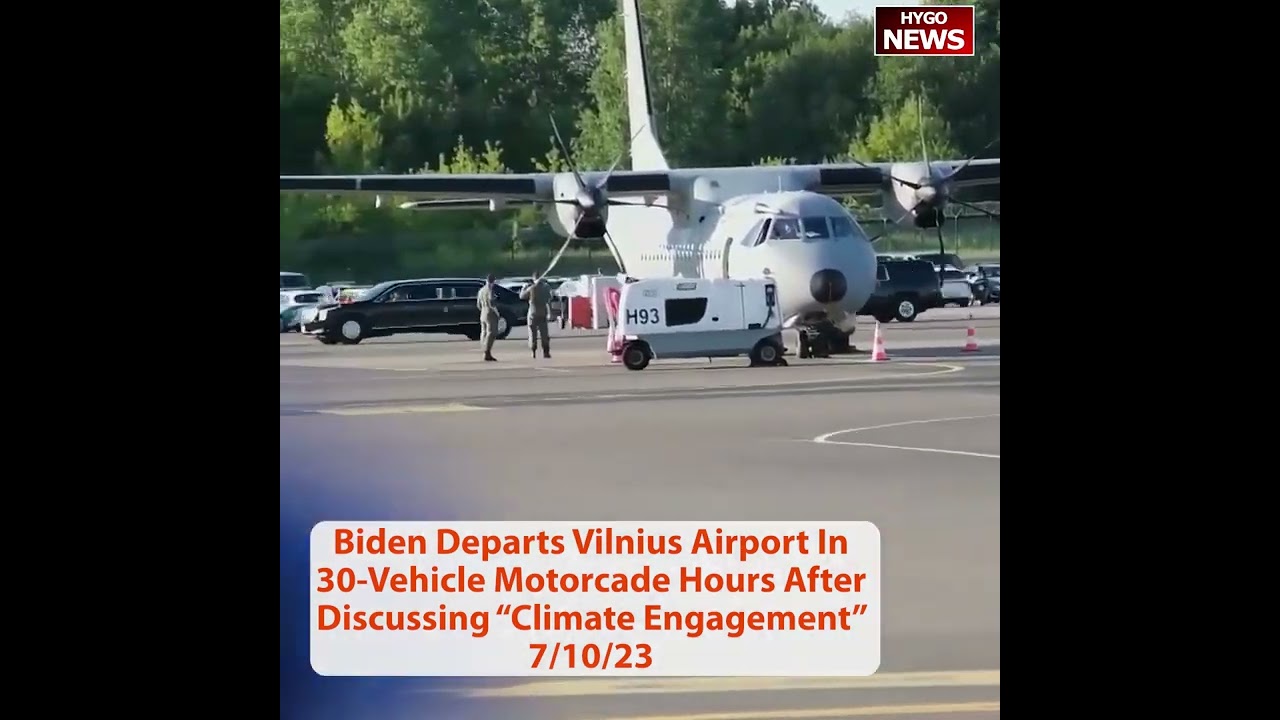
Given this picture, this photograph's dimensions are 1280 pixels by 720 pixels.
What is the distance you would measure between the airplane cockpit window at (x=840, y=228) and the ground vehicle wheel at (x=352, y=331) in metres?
8.29

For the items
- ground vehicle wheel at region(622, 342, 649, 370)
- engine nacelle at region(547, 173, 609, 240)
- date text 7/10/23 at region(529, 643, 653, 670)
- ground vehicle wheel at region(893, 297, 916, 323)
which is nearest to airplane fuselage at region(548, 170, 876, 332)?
engine nacelle at region(547, 173, 609, 240)

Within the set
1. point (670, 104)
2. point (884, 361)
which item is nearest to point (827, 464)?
point (670, 104)

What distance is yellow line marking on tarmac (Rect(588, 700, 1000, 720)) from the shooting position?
5289mm

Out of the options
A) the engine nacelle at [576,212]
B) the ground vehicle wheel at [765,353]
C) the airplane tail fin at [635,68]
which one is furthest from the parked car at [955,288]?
the airplane tail fin at [635,68]

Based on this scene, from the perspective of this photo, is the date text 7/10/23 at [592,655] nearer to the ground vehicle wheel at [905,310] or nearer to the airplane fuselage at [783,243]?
the airplane fuselage at [783,243]

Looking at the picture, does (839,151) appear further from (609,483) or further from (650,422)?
(609,483)

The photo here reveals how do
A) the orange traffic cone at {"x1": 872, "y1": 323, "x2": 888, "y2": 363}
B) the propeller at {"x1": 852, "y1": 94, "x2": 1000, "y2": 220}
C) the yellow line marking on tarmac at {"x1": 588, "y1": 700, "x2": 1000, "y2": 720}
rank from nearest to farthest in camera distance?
the yellow line marking on tarmac at {"x1": 588, "y1": 700, "x2": 1000, "y2": 720}
the propeller at {"x1": 852, "y1": 94, "x2": 1000, "y2": 220}
the orange traffic cone at {"x1": 872, "y1": 323, "x2": 888, "y2": 363}

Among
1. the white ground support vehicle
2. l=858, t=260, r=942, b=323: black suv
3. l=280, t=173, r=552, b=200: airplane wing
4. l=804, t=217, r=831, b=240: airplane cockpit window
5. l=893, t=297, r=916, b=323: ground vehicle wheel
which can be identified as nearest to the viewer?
l=280, t=173, r=552, b=200: airplane wing

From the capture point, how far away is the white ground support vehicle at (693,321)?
1636cm

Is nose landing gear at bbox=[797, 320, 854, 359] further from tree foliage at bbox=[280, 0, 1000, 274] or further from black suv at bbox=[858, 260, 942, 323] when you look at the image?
tree foliage at bbox=[280, 0, 1000, 274]

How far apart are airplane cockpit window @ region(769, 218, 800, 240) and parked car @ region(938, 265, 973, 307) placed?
12.0 meters
